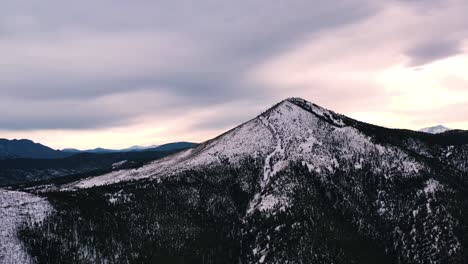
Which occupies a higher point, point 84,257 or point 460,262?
point 84,257

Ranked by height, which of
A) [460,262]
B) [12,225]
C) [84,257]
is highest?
[12,225]

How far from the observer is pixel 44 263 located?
184m

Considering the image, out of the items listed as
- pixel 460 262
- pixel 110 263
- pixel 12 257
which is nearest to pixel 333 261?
pixel 460 262

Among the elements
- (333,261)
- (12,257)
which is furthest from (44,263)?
(333,261)

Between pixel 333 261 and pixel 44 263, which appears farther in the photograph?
pixel 333 261

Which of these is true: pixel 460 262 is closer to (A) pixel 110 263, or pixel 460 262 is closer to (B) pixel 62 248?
(A) pixel 110 263

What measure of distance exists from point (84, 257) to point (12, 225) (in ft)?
100

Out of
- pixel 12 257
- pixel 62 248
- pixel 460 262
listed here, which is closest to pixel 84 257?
pixel 62 248

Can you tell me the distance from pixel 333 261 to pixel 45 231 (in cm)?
11627

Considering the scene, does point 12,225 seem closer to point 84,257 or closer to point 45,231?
point 45,231

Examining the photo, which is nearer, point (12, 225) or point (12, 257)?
point (12, 257)

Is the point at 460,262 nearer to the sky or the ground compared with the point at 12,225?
nearer to the ground

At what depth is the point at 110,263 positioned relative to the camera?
653ft

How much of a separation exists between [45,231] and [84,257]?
62.2ft
